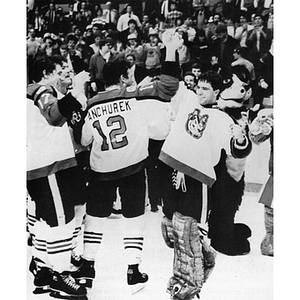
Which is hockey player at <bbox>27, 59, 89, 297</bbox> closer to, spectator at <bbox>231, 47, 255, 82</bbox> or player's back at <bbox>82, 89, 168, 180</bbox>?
player's back at <bbox>82, 89, 168, 180</bbox>

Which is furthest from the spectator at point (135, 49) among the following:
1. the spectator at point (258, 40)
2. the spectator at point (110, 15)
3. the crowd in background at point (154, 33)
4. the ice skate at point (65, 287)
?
the ice skate at point (65, 287)

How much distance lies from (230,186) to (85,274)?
2.99ft

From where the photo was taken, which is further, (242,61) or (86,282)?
(86,282)

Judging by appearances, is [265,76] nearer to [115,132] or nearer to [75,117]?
[115,132]

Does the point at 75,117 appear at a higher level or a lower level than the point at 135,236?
higher

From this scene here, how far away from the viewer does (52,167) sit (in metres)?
2.82

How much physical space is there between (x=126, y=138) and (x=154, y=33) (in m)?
0.56

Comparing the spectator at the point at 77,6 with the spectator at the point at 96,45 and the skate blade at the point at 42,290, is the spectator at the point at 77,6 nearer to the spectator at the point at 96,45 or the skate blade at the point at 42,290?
the spectator at the point at 96,45

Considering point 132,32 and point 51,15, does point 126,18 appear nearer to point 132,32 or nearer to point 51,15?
point 132,32

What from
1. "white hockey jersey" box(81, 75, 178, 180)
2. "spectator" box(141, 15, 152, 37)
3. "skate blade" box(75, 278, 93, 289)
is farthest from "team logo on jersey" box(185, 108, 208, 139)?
"skate blade" box(75, 278, 93, 289)

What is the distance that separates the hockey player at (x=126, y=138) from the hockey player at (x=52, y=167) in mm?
100

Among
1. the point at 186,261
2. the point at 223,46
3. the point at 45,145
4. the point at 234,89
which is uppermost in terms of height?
the point at 223,46

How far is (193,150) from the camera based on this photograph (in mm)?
2748

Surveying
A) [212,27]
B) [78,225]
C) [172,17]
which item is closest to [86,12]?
[172,17]
